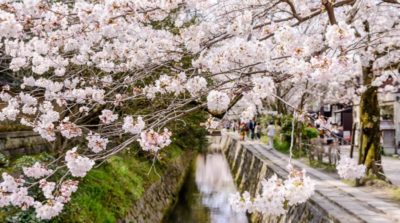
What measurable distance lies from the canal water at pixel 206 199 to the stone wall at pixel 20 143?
5.34 meters

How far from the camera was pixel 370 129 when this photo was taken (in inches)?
492

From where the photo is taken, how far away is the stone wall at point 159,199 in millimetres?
Answer: 13228

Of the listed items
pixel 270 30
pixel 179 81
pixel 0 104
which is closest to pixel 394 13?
pixel 270 30

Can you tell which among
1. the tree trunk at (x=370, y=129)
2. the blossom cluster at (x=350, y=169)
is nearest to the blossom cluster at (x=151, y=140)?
the blossom cluster at (x=350, y=169)

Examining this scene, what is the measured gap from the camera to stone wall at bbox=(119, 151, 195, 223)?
1323 cm

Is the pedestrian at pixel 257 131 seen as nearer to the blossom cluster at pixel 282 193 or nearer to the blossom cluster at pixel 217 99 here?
the blossom cluster at pixel 217 99

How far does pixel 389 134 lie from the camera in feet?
70.4

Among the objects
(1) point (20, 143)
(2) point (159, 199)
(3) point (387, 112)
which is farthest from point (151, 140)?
(3) point (387, 112)

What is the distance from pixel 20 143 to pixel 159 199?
6.28 meters

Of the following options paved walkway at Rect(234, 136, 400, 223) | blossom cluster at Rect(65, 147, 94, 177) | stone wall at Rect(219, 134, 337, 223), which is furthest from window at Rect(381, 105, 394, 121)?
blossom cluster at Rect(65, 147, 94, 177)

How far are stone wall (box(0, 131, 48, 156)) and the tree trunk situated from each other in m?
8.07


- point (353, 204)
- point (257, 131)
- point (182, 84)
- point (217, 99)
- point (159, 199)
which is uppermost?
point (182, 84)

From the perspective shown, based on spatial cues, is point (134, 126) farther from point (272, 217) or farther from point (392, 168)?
point (392, 168)

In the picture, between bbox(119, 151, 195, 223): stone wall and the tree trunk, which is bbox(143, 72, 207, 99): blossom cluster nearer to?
bbox(119, 151, 195, 223): stone wall
